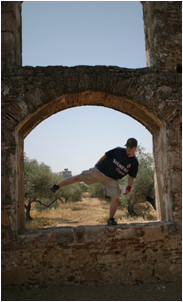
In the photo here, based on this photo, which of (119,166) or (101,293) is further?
(119,166)

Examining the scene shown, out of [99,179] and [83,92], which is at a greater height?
[83,92]

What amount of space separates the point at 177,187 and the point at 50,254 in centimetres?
215

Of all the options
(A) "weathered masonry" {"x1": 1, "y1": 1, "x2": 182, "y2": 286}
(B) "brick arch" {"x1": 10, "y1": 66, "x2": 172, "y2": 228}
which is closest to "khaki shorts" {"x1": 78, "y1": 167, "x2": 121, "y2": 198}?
(A) "weathered masonry" {"x1": 1, "y1": 1, "x2": 182, "y2": 286}

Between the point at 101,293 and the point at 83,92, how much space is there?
3022mm

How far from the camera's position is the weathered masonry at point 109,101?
11.3 ft

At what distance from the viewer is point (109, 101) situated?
167 inches

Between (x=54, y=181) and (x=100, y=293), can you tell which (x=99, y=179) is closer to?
(x=100, y=293)

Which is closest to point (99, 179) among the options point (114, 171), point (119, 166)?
point (114, 171)

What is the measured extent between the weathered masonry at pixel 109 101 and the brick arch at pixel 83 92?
16mm

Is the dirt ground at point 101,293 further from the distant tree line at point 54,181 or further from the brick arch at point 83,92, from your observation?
the distant tree line at point 54,181

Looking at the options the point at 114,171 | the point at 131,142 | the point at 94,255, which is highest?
the point at 131,142

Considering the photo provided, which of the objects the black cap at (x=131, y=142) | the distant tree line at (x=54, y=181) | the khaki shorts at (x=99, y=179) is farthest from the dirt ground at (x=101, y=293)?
the distant tree line at (x=54, y=181)

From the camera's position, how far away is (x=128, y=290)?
3328 millimetres

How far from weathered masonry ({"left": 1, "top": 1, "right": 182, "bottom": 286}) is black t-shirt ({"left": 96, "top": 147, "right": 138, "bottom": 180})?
1.72ft
